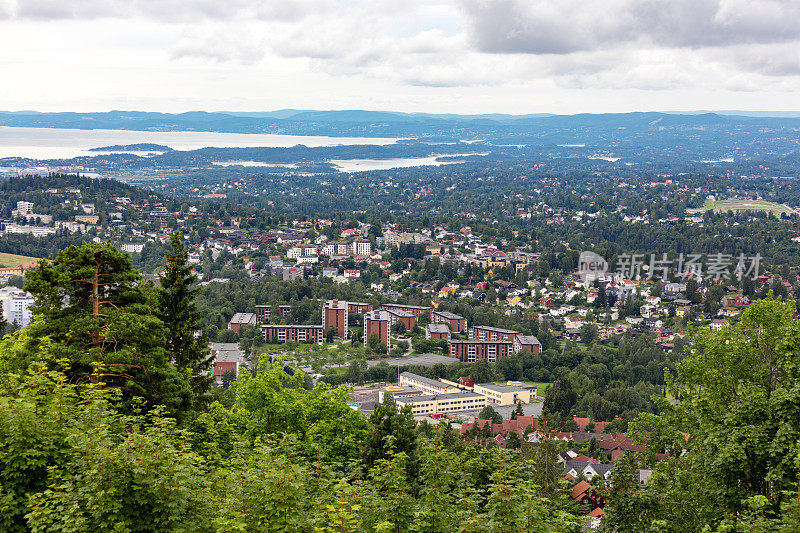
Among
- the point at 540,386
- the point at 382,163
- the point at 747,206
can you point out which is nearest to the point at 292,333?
the point at 540,386

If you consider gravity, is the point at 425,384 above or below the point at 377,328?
below

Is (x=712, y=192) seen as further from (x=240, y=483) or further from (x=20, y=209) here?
(x=240, y=483)

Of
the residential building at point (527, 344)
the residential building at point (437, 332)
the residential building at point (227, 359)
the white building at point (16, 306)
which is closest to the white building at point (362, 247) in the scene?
the residential building at point (437, 332)

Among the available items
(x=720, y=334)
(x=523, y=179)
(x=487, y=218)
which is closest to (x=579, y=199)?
(x=487, y=218)

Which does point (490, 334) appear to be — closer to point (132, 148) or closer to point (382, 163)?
point (382, 163)

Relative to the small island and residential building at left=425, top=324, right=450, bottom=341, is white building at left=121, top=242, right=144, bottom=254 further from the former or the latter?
the small island

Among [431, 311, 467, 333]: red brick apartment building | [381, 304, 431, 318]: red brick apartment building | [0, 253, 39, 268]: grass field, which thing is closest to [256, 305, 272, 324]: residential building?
[381, 304, 431, 318]: red brick apartment building
